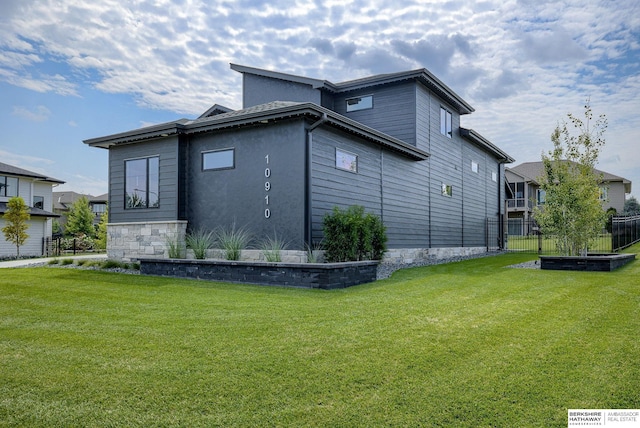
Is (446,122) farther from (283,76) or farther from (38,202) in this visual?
(38,202)

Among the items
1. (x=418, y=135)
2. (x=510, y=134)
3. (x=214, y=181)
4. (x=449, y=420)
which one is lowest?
(x=449, y=420)

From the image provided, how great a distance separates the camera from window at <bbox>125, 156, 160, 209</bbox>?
12.2 meters

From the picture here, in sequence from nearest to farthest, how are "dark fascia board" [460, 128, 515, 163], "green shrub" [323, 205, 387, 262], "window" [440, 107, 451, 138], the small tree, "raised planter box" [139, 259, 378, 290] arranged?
"raised planter box" [139, 259, 378, 290] → "green shrub" [323, 205, 387, 262] → "window" [440, 107, 451, 138] → "dark fascia board" [460, 128, 515, 163] → the small tree

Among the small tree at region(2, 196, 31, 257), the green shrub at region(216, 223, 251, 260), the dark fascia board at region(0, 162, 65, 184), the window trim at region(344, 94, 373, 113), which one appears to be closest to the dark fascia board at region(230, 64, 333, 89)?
the window trim at region(344, 94, 373, 113)

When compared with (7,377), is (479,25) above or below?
above

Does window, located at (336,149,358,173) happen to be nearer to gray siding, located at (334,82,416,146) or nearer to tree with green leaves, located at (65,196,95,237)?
gray siding, located at (334,82,416,146)

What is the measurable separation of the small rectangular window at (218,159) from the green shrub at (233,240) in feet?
5.26

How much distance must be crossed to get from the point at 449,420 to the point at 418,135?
13.0m

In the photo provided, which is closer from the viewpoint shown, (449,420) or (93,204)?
(449,420)

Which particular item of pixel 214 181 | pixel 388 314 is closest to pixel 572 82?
pixel 214 181

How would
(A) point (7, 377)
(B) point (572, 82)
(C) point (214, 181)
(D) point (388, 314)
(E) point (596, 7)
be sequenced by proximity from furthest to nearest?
(B) point (572, 82), (C) point (214, 181), (E) point (596, 7), (D) point (388, 314), (A) point (7, 377)

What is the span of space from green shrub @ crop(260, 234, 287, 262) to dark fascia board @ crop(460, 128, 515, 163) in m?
11.4

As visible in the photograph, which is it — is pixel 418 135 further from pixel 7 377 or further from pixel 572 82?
pixel 7 377

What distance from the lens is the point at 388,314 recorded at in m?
5.34
